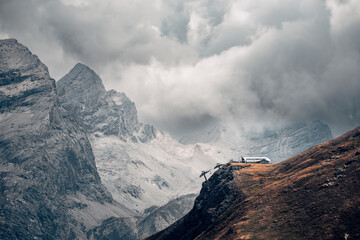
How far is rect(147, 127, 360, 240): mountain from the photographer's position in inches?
3575

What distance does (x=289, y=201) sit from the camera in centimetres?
11106

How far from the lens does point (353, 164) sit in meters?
110

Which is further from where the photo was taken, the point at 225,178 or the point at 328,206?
the point at 225,178

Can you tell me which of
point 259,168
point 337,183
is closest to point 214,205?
point 259,168

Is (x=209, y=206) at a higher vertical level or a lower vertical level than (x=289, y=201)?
higher

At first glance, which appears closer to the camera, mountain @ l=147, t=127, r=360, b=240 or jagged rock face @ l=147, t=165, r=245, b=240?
mountain @ l=147, t=127, r=360, b=240

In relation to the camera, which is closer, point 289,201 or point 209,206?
point 289,201

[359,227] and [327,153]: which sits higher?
[327,153]

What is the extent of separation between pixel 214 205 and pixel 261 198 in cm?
3411

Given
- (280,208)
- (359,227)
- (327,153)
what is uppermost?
(327,153)

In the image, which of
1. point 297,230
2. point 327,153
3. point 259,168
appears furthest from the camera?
point 259,168

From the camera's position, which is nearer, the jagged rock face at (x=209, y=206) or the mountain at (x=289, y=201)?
the mountain at (x=289, y=201)

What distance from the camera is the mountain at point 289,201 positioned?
90.8m

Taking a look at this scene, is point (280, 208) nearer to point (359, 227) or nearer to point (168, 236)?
point (359, 227)
